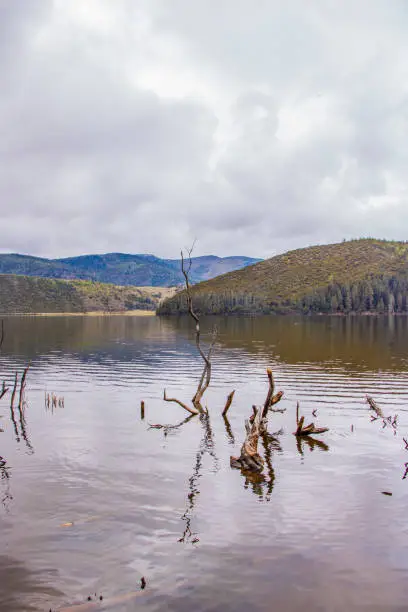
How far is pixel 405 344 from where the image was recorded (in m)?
95.7

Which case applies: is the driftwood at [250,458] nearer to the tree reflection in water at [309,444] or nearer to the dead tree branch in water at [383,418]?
the tree reflection in water at [309,444]

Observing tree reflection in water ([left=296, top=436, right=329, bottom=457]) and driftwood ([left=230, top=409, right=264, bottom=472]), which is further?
tree reflection in water ([left=296, top=436, right=329, bottom=457])

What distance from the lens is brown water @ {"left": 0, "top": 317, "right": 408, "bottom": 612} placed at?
44.3ft

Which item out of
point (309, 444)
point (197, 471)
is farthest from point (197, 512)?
point (309, 444)

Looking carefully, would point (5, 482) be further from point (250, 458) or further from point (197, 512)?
point (250, 458)

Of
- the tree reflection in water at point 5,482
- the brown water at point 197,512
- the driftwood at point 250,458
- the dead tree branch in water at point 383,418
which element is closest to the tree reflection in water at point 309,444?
the brown water at point 197,512

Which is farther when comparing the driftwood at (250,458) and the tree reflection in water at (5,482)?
the driftwood at (250,458)

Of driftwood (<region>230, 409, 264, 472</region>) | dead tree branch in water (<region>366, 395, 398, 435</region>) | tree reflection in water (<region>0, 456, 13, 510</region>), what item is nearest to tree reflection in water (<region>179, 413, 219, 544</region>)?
driftwood (<region>230, 409, 264, 472</region>)

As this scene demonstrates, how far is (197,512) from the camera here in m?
18.7

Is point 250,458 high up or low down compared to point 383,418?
down

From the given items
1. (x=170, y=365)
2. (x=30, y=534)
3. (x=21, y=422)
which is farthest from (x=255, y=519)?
(x=170, y=365)

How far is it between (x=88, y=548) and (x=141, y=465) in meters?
9.08

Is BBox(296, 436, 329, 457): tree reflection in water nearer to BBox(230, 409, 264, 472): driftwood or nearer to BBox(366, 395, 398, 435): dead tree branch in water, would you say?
BBox(230, 409, 264, 472): driftwood

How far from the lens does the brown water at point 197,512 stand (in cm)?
1350
